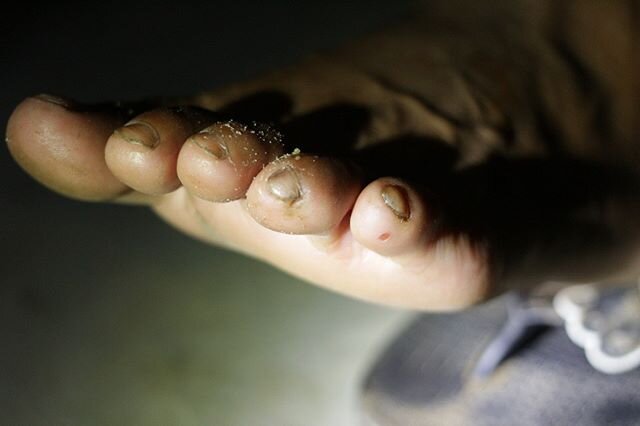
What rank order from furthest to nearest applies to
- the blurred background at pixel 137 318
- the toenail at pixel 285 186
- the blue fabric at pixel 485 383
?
1. the blurred background at pixel 137 318
2. the blue fabric at pixel 485 383
3. the toenail at pixel 285 186

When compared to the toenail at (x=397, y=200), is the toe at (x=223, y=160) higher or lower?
lower

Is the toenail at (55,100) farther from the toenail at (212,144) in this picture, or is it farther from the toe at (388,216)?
the toe at (388,216)

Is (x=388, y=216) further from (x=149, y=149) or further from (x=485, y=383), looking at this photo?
(x=485, y=383)

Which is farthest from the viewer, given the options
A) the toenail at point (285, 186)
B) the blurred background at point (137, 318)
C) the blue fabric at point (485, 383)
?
the blurred background at point (137, 318)

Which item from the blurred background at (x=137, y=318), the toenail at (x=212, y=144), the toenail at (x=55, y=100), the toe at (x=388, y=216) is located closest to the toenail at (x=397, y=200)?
the toe at (x=388, y=216)

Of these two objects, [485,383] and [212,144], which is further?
[485,383]

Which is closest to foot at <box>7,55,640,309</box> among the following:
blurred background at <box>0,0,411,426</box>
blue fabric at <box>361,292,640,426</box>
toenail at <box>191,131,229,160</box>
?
toenail at <box>191,131,229,160</box>

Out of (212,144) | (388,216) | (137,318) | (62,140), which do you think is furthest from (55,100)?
(137,318)

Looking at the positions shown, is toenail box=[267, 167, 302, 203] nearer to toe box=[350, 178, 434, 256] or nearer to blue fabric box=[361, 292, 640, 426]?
toe box=[350, 178, 434, 256]
